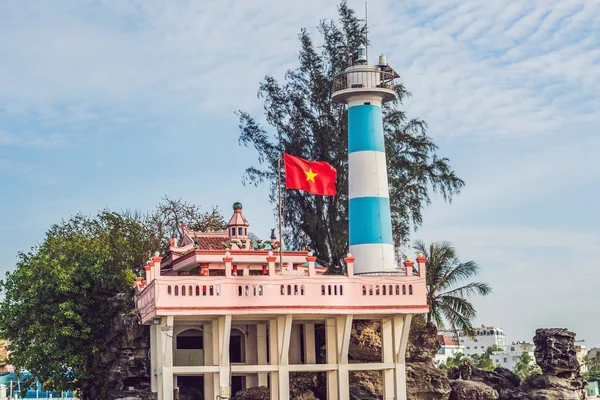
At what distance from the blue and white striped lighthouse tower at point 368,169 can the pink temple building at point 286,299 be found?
1.5 inches

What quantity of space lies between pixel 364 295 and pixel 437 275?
9.07m

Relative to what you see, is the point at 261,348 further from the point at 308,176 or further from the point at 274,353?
the point at 308,176

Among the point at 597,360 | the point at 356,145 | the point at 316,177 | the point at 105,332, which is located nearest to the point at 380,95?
the point at 356,145

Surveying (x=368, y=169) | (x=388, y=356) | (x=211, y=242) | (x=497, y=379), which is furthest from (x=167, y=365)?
(x=497, y=379)

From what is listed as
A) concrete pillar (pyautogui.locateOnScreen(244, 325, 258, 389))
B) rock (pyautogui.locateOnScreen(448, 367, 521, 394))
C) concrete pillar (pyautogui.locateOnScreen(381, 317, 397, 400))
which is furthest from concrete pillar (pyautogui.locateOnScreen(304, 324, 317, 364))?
rock (pyautogui.locateOnScreen(448, 367, 521, 394))

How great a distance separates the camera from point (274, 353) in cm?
3556

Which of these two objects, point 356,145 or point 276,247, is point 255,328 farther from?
point 356,145

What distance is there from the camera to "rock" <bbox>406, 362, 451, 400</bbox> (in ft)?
127

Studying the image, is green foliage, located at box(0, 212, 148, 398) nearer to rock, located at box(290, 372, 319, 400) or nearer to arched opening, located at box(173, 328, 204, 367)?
arched opening, located at box(173, 328, 204, 367)

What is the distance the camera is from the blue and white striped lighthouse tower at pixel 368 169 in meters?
38.9

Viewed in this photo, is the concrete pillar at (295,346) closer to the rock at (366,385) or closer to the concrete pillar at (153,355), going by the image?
the rock at (366,385)

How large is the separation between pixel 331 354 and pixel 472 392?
6.50 meters

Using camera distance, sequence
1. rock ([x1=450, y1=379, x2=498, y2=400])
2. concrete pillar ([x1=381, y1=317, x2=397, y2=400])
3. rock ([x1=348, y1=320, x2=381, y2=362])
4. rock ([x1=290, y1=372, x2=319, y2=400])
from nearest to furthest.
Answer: concrete pillar ([x1=381, y1=317, x2=397, y2=400])
rock ([x1=290, y1=372, x2=319, y2=400])
rock ([x1=348, y1=320, x2=381, y2=362])
rock ([x1=450, y1=379, x2=498, y2=400])

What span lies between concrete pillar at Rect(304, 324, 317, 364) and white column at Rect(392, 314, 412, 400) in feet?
10.8
